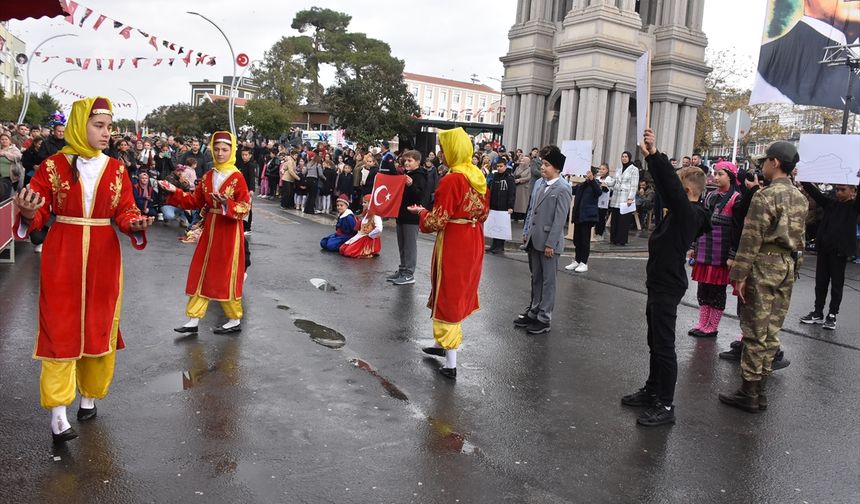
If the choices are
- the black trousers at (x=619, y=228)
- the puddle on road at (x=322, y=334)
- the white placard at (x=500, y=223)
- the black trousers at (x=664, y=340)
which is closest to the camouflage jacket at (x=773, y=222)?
the black trousers at (x=664, y=340)

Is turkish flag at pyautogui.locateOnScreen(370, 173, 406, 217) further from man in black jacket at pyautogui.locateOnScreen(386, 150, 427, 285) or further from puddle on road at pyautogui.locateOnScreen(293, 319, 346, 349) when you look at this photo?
puddle on road at pyautogui.locateOnScreen(293, 319, 346, 349)

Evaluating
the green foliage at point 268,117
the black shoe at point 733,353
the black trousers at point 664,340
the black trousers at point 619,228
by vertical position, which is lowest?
the black shoe at point 733,353

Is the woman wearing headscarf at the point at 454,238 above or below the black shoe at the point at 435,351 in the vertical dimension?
above

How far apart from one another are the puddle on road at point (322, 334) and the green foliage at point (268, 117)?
57300 millimetres

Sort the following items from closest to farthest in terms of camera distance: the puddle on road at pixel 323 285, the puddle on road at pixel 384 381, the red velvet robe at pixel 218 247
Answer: the puddle on road at pixel 384 381
the red velvet robe at pixel 218 247
the puddle on road at pixel 323 285

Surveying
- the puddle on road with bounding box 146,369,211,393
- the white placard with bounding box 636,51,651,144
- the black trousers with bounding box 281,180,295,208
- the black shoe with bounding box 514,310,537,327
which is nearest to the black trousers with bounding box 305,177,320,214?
the black trousers with bounding box 281,180,295,208

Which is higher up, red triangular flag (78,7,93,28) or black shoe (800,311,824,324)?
red triangular flag (78,7,93,28)

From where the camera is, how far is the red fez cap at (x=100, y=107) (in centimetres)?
468

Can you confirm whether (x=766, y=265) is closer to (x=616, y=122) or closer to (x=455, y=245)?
(x=455, y=245)

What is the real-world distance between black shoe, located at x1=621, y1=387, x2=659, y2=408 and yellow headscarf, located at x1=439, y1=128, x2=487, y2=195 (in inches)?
85.1

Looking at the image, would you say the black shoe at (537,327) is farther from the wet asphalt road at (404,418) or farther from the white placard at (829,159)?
the white placard at (829,159)

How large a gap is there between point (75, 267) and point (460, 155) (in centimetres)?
324

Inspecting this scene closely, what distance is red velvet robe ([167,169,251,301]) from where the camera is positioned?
711 centimetres

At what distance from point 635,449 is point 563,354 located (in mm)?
2393
